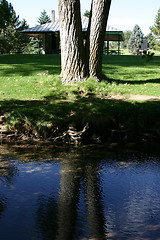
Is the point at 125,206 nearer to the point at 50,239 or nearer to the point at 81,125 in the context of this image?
the point at 50,239

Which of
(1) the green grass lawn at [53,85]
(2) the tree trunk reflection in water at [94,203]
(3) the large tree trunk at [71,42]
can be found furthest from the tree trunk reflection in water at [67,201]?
(3) the large tree trunk at [71,42]

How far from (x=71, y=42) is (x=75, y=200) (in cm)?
613

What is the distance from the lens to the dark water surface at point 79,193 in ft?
11.9

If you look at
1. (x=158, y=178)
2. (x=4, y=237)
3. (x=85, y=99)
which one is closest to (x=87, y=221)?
(x=4, y=237)

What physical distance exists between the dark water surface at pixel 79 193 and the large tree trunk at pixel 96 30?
4094mm

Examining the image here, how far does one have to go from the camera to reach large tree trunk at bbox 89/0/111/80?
30.9ft

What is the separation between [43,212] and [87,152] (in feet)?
8.63

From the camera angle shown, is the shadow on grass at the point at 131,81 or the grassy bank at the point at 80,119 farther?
the shadow on grass at the point at 131,81

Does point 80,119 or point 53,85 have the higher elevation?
point 53,85

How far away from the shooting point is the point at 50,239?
136 inches

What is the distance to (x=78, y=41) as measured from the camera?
931 centimetres

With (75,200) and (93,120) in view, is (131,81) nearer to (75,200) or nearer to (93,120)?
(93,120)

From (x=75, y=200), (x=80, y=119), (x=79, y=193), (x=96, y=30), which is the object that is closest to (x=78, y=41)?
(x=96, y=30)

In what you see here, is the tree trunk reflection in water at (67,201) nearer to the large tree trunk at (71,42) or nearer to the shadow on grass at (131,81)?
the large tree trunk at (71,42)
